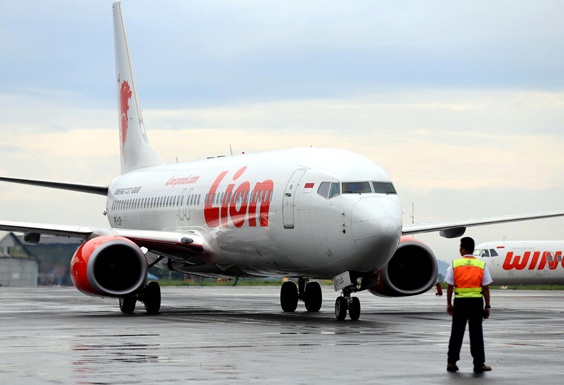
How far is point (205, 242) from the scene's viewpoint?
1197 inches

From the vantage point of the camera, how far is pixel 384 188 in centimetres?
2516

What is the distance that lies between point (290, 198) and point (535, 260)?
32.0m

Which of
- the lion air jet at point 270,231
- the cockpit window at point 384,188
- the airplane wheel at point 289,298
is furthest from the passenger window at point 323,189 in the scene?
the airplane wheel at point 289,298

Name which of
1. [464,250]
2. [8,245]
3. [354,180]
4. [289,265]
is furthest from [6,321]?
[8,245]

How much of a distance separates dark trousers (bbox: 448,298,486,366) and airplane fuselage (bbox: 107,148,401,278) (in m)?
8.62

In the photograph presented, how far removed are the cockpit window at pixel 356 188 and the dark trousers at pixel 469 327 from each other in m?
9.74

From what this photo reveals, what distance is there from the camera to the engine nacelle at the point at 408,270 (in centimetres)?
2866

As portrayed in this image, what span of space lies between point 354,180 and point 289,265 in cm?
293

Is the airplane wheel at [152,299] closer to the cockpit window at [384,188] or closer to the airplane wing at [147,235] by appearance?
the airplane wing at [147,235]

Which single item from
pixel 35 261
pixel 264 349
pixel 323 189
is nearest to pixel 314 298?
pixel 323 189

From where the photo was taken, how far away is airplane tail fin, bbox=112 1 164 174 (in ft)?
132

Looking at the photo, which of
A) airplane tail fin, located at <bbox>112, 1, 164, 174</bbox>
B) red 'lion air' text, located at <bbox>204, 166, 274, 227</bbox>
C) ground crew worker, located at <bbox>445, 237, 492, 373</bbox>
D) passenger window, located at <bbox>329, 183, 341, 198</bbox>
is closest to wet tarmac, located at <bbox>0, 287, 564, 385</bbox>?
ground crew worker, located at <bbox>445, 237, 492, 373</bbox>

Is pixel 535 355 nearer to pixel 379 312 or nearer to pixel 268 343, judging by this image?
pixel 268 343

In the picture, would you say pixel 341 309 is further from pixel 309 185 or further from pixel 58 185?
pixel 58 185
